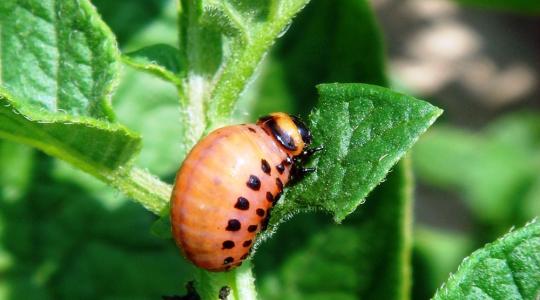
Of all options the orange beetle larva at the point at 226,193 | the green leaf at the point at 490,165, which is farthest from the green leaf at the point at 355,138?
the green leaf at the point at 490,165

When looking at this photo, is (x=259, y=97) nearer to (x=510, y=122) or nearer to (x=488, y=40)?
(x=510, y=122)

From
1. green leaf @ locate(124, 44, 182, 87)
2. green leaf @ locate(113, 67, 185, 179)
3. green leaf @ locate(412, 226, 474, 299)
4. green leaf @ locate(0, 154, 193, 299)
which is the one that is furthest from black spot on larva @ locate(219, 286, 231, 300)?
green leaf @ locate(412, 226, 474, 299)

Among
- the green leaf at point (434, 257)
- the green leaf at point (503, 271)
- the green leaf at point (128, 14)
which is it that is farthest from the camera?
the green leaf at point (434, 257)

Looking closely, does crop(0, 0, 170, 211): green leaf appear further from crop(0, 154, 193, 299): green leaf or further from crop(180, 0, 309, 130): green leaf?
crop(0, 154, 193, 299): green leaf

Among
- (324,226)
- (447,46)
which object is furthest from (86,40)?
(447,46)

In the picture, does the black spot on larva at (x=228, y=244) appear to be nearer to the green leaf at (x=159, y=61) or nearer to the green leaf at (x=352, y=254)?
the green leaf at (x=159, y=61)
